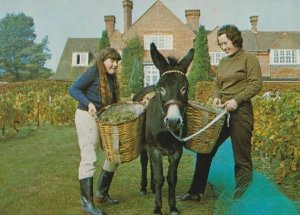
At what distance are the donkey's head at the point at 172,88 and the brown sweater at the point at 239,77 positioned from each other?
0.48 meters

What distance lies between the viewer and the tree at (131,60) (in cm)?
3219

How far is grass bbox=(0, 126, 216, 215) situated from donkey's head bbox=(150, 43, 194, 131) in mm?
1418

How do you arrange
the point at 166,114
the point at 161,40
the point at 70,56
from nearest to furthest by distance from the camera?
the point at 166,114 → the point at 161,40 → the point at 70,56

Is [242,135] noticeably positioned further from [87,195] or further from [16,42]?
[16,42]

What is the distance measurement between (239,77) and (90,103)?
1639 mm

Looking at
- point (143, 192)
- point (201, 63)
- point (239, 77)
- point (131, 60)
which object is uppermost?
point (131, 60)

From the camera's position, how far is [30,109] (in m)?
13.1

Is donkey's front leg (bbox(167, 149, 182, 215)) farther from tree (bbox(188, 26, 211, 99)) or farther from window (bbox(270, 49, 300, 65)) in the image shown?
window (bbox(270, 49, 300, 65))

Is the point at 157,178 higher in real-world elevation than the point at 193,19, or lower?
lower

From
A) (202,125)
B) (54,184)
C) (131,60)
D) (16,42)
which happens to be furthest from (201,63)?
(202,125)

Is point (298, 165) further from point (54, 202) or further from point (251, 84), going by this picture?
point (54, 202)

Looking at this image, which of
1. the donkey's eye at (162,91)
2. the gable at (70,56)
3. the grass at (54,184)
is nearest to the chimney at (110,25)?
the gable at (70,56)

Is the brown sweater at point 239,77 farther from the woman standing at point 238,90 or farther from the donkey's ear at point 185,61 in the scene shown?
the donkey's ear at point 185,61

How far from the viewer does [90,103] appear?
4.30 m
